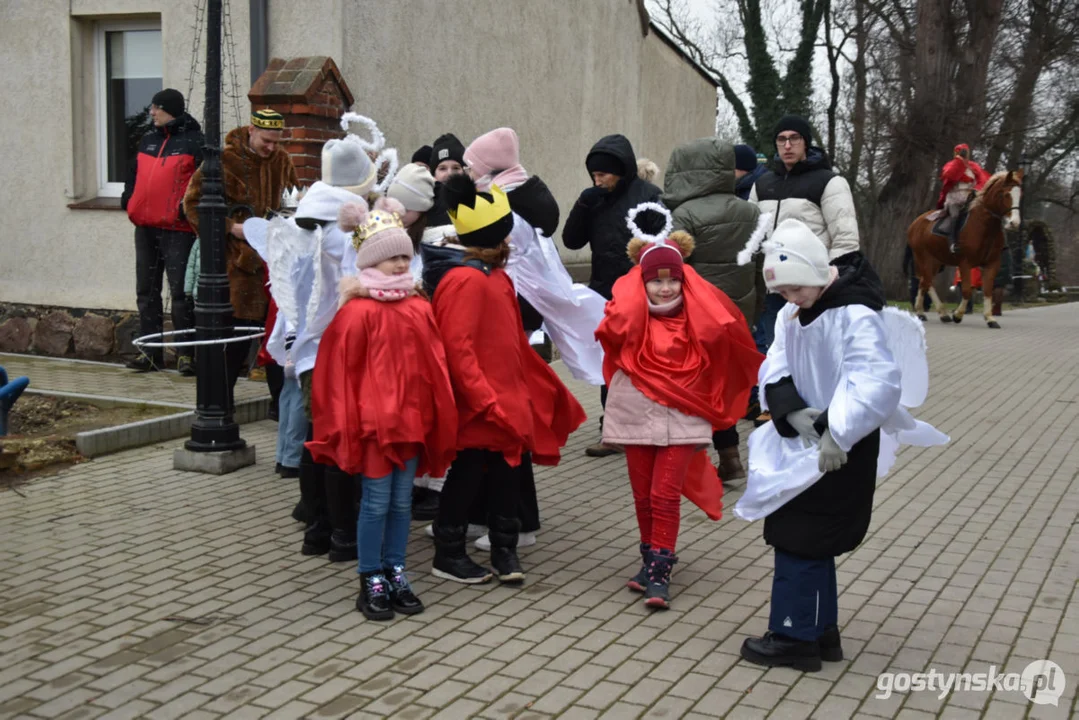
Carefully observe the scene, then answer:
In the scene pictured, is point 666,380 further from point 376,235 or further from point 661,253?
point 376,235

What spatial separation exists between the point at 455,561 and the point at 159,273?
5.57 meters

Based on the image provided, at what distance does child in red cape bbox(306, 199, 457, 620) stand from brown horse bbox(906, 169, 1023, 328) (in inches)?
550

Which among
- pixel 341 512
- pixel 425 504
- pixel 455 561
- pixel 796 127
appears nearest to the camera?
pixel 455 561

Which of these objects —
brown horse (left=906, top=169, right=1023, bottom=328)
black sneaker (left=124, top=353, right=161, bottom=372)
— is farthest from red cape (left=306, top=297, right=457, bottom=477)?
brown horse (left=906, top=169, right=1023, bottom=328)

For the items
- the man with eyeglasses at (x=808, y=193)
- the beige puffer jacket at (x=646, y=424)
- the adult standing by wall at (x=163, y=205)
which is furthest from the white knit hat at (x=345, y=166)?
the adult standing by wall at (x=163, y=205)

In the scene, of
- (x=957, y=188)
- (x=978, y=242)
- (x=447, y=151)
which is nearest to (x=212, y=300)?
(x=447, y=151)

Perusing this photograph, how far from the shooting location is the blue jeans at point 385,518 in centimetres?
506

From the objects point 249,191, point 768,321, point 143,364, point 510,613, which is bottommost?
point 510,613

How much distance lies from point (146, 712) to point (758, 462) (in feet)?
7.88

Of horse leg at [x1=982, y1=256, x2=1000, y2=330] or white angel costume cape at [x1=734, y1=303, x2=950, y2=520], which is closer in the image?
white angel costume cape at [x1=734, y1=303, x2=950, y2=520]

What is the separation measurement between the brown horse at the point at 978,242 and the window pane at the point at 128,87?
39.1 ft

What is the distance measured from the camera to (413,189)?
6059 millimetres

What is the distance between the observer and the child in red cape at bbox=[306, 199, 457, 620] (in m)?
4.95

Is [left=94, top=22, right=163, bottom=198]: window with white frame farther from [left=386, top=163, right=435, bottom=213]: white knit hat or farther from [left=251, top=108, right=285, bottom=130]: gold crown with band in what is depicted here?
[left=386, top=163, right=435, bottom=213]: white knit hat
